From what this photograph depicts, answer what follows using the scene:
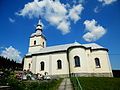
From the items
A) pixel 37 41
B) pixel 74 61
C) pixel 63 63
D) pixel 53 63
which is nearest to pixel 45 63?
pixel 53 63

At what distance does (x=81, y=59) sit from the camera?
28.4 m

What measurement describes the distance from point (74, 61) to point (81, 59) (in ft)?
5.09

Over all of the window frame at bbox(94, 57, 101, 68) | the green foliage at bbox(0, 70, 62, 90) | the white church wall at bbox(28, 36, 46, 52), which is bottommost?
the green foliage at bbox(0, 70, 62, 90)

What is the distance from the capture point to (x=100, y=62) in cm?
2920

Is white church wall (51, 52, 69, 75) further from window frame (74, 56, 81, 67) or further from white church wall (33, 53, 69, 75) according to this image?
window frame (74, 56, 81, 67)

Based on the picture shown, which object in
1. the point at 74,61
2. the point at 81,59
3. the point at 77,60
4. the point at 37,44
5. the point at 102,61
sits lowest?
the point at 102,61

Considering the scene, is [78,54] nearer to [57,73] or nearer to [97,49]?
[97,49]

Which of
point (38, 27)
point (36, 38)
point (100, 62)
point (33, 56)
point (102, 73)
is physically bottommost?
point (102, 73)

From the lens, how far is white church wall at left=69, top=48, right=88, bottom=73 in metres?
27.7

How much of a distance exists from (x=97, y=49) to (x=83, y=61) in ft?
15.0

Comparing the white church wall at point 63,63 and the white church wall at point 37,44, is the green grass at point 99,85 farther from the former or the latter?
the white church wall at point 37,44

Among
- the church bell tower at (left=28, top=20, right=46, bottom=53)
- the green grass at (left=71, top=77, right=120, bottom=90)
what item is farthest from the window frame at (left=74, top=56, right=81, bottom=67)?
the green grass at (left=71, top=77, right=120, bottom=90)

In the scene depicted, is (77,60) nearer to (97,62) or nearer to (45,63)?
(97,62)

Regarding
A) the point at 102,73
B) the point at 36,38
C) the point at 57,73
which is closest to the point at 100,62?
the point at 102,73
